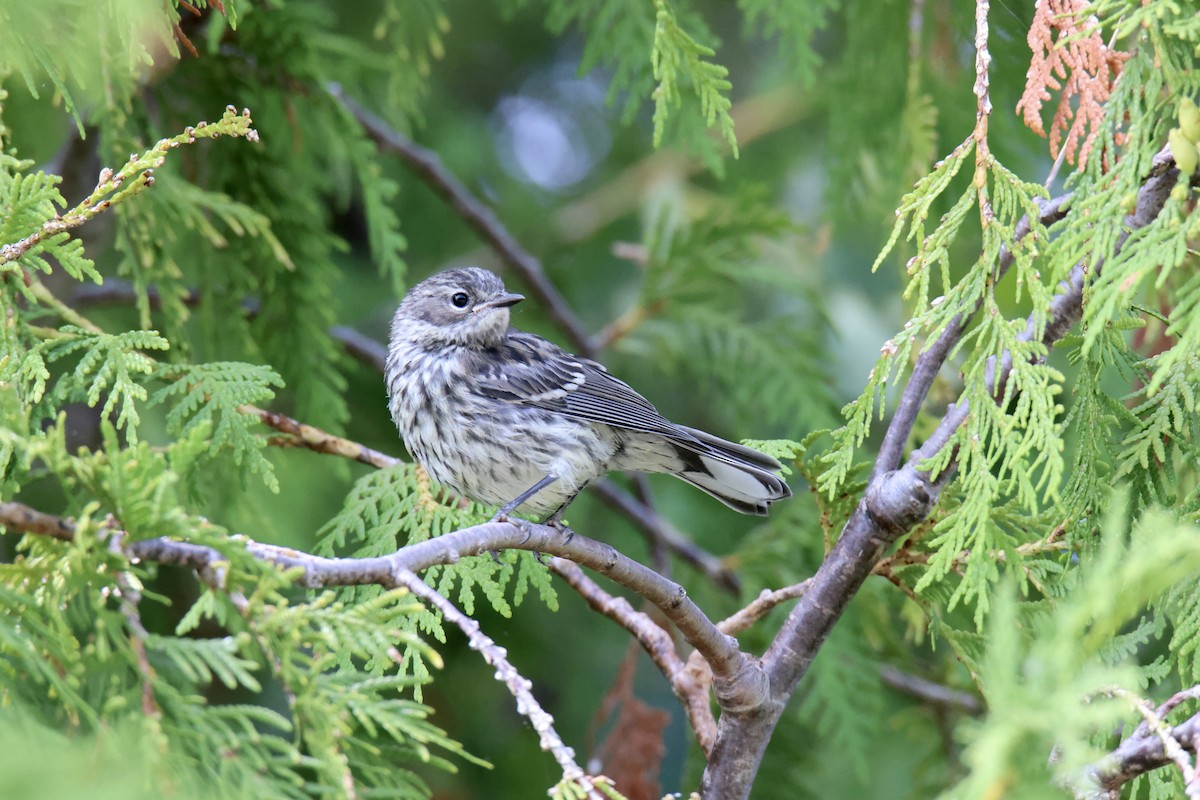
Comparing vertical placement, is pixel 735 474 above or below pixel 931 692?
below

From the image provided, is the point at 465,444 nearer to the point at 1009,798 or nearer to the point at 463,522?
the point at 463,522

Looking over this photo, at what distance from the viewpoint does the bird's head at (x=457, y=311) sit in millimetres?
4219

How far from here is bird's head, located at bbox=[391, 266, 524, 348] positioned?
4.22 m

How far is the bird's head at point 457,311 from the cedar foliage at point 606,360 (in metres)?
0.37

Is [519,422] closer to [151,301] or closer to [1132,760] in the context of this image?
[151,301]

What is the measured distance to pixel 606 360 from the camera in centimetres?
605

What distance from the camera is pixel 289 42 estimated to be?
12.4 feet

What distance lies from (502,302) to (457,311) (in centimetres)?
20

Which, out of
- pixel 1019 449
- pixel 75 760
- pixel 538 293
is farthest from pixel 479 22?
pixel 75 760

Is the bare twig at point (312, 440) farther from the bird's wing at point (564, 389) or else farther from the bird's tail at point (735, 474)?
the bird's tail at point (735, 474)

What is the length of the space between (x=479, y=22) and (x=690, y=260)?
313cm

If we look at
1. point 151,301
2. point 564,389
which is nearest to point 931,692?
point 564,389

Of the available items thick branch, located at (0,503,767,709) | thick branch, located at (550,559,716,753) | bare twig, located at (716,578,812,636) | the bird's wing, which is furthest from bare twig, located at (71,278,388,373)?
bare twig, located at (716,578,812,636)

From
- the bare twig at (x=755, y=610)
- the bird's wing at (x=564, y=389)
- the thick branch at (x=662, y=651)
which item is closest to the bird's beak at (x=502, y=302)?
the bird's wing at (x=564, y=389)
